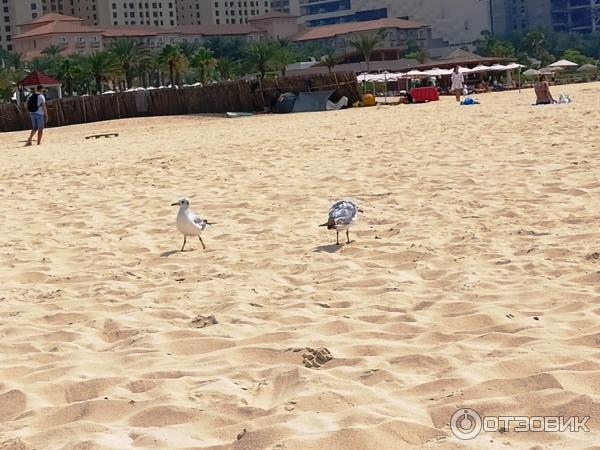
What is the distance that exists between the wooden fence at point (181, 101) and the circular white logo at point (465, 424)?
34.3 metres

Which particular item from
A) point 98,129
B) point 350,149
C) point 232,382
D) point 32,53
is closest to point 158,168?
point 350,149

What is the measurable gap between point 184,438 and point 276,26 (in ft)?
458

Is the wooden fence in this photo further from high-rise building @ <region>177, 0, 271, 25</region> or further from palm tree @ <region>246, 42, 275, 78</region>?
high-rise building @ <region>177, 0, 271, 25</region>

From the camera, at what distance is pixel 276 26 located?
462 feet

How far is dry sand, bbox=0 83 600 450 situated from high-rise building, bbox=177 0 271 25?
497 ft

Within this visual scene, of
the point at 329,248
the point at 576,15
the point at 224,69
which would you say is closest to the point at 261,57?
the point at 224,69

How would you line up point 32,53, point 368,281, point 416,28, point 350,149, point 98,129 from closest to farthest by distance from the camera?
1. point 368,281
2. point 350,149
3. point 98,129
4. point 32,53
5. point 416,28

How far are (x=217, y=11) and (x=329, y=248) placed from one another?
156 m

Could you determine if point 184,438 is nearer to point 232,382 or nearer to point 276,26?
point 232,382

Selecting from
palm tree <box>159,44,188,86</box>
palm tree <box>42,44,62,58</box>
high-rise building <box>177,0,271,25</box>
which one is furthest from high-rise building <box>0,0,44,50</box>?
palm tree <box>159,44,188,86</box>

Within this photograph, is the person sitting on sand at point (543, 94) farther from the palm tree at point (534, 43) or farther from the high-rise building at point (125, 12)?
the high-rise building at point (125, 12)

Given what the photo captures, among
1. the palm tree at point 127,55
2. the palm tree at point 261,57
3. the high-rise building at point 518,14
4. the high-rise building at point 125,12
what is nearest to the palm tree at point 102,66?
the palm tree at point 127,55

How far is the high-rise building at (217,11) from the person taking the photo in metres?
160

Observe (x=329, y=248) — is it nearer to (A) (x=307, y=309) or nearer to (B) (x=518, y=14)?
(A) (x=307, y=309)
